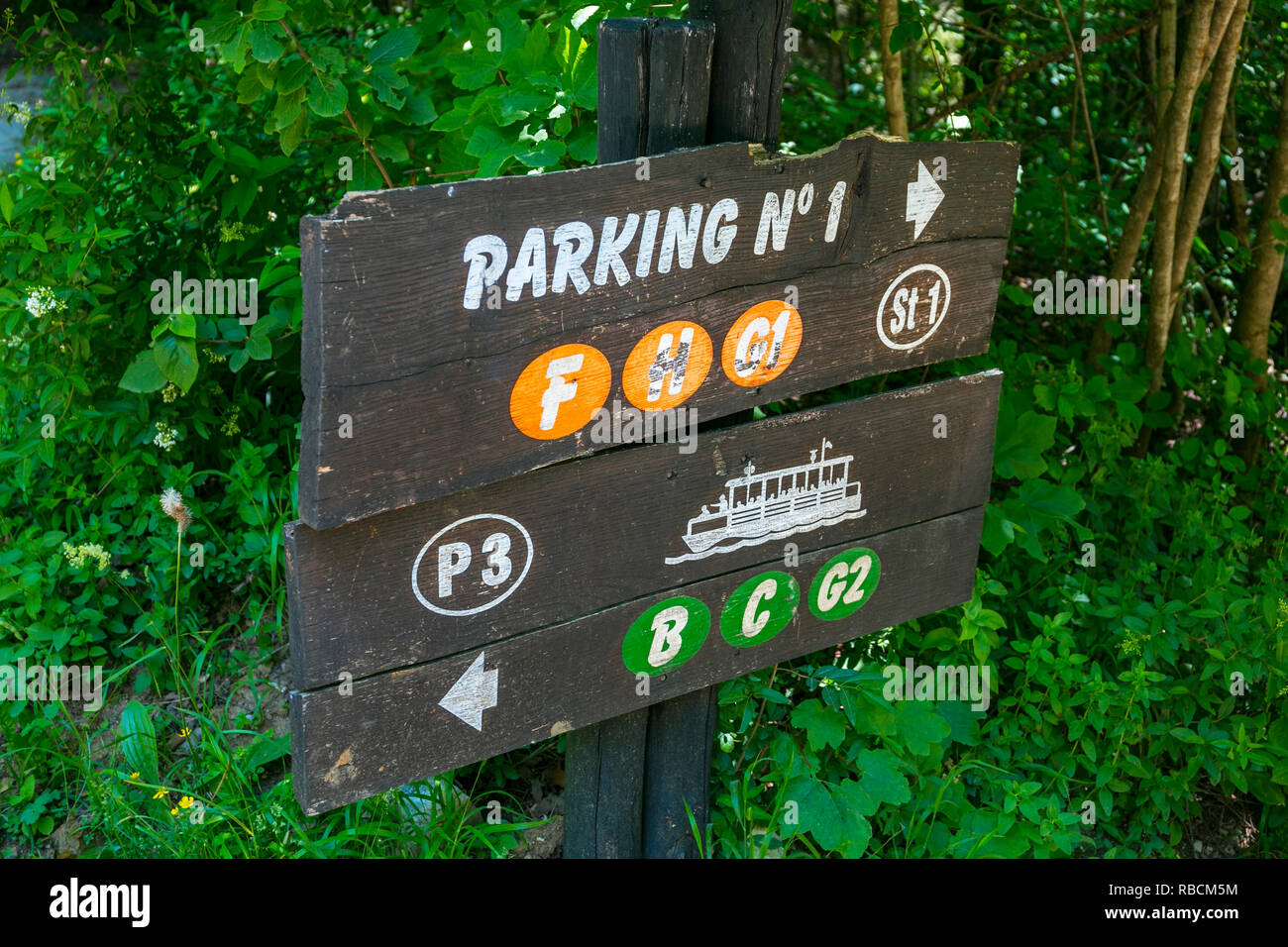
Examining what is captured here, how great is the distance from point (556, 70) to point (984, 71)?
3.25 meters

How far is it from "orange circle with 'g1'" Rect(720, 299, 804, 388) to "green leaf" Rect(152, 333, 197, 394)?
1413 mm

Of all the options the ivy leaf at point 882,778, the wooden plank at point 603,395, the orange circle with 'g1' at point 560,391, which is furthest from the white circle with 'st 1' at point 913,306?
the ivy leaf at point 882,778

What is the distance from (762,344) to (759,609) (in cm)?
57

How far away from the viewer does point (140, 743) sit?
272 cm

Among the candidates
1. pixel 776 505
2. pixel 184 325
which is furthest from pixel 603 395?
pixel 184 325

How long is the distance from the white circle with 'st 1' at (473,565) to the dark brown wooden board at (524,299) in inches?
4.7

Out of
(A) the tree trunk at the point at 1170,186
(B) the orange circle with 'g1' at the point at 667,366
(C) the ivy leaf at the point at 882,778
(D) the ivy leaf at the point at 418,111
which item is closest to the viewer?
(B) the orange circle with 'g1' at the point at 667,366

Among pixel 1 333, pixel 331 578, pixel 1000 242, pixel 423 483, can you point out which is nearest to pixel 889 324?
pixel 1000 242

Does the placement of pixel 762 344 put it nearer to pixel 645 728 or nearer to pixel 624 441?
pixel 624 441

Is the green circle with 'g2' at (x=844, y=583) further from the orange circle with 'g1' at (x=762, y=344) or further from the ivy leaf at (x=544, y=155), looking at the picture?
the ivy leaf at (x=544, y=155)

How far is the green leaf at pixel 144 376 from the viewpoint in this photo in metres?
2.70

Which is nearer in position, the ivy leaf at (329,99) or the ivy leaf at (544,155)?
the ivy leaf at (544,155)

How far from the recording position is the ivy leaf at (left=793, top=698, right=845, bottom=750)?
8.32 feet

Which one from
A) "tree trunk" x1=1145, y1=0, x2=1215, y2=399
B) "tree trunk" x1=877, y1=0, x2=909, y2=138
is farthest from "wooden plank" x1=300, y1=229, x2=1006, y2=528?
"tree trunk" x1=1145, y1=0, x2=1215, y2=399
